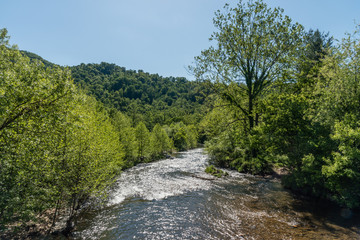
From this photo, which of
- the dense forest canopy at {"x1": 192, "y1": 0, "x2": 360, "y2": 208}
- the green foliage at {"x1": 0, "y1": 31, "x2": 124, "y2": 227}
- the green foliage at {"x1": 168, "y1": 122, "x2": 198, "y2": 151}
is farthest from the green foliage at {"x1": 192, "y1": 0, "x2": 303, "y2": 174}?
the green foliage at {"x1": 168, "y1": 122, "x2": 198, "y2": 151}

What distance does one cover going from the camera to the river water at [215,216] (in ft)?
36.2

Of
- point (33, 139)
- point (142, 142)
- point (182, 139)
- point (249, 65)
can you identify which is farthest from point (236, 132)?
point (182, 139)

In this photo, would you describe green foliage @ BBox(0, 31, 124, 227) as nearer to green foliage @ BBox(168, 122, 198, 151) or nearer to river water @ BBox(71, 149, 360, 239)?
river water @ BBox(71, 149, 360, 239)

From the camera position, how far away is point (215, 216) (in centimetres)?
1341

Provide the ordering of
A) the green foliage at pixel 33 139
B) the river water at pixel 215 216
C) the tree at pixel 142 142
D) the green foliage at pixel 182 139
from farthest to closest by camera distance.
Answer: the green foliage at pixel 182 139 < the tree at pixel 142 142 < the river water at pixel 215 216 < the green foliage at pixel 33 139

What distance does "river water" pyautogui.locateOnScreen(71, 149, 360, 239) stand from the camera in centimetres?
1102

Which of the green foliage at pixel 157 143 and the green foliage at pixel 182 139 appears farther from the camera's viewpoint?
the green foliage at pixel 182 139

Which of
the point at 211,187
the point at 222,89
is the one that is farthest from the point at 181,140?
the point at 211,187

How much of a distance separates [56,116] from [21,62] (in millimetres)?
4300

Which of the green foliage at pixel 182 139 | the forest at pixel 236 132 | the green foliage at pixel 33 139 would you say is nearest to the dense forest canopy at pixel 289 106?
the forest at pixel 236 132

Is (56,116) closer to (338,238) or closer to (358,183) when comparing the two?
(338,238)

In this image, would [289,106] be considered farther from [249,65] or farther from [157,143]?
[157,143]

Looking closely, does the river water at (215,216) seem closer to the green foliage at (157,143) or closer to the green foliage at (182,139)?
the green foliage at (157,143)

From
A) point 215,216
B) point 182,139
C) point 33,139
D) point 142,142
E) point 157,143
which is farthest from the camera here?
point 182,139
